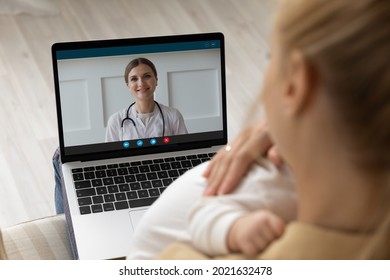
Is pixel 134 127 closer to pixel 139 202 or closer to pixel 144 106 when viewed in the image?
pixel 144 106

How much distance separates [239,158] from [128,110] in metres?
0.60

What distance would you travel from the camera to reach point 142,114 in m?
1.32

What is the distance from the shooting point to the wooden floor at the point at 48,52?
2.02 metres

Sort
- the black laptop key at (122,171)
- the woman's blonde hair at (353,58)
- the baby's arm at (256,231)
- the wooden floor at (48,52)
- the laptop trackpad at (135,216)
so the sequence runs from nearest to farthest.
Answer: the woman's blonde hair at (353,58)
the baby's arm at (256,231)
the laptop trackpad at (135,216)
the black laptop key at (122,171)
the wooden floor at (48,52)

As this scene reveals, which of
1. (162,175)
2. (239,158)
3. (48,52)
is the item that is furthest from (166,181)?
(48,52)

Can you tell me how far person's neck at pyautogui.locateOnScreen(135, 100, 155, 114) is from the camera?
1.31 meters

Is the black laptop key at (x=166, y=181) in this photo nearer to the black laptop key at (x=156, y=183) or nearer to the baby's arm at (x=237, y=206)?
the black laptop key at (x=156, y=183)

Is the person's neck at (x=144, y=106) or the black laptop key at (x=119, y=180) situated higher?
the person's neck at (x=144, y=106)

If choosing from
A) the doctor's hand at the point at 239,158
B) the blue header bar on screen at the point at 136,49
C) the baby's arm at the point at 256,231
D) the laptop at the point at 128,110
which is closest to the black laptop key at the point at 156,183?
the laptop at the point at 128,110

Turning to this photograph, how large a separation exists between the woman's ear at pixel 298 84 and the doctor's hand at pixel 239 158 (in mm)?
179

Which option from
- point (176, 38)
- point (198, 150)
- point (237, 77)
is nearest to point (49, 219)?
point (198, 150)

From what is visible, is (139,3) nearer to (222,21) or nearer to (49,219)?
(222,21)

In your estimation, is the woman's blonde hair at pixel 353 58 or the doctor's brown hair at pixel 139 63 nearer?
the woman's blonde hair at pixel 353 58

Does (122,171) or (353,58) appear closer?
(353,58)
